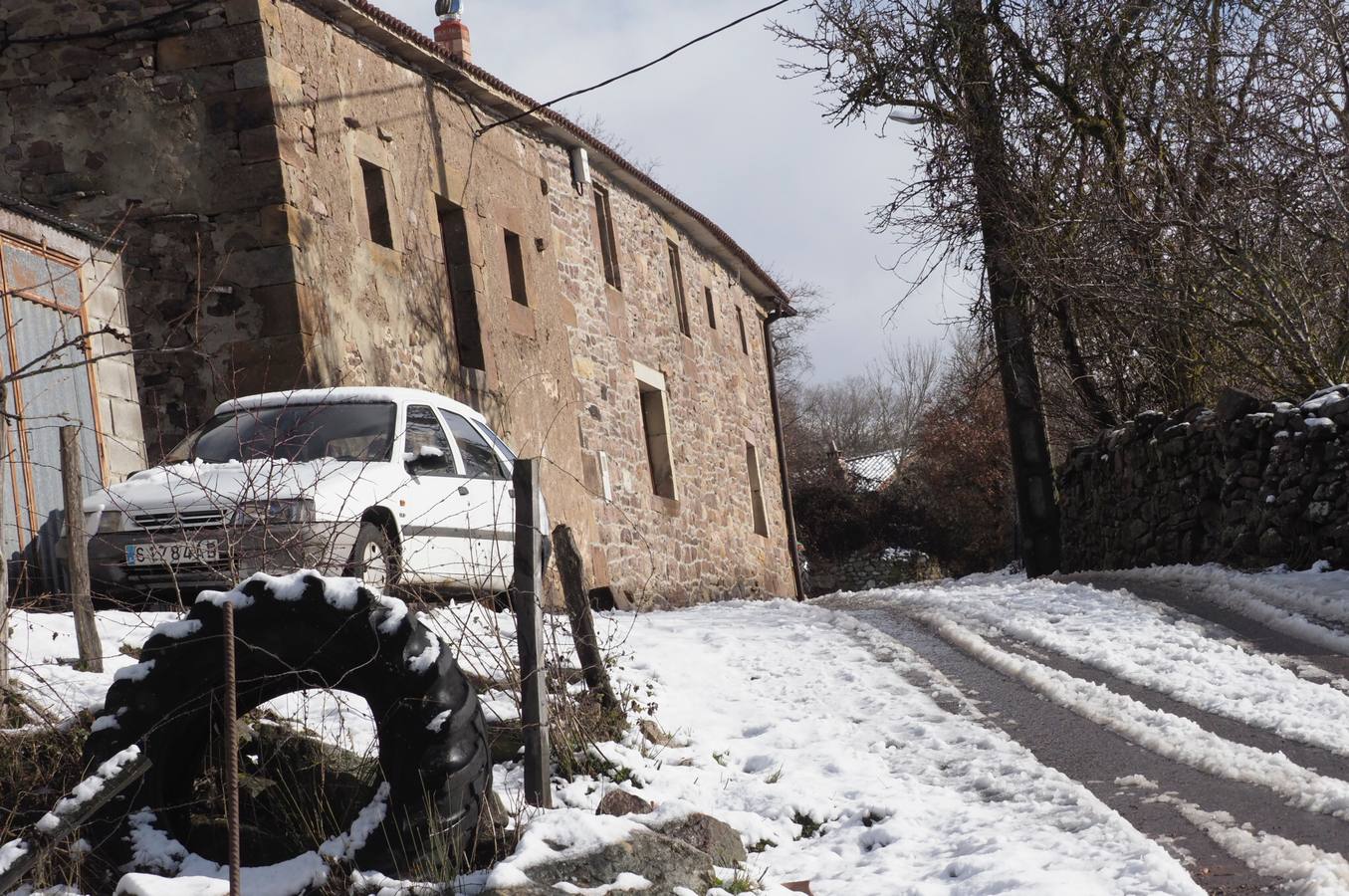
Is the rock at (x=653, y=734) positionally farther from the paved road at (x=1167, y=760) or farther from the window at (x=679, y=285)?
the window at (x=679, y=285)

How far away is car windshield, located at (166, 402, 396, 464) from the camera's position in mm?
Answer: 9053

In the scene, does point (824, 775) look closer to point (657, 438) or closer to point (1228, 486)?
point (1228, 486)

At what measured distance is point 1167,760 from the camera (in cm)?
594

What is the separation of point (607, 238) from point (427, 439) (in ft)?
30.3

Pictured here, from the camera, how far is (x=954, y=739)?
663cm

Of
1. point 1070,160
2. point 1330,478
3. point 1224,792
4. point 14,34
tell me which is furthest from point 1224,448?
point 14,34

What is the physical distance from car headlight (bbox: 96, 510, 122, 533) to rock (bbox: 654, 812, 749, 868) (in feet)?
14.5

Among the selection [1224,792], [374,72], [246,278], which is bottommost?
[1224,792]

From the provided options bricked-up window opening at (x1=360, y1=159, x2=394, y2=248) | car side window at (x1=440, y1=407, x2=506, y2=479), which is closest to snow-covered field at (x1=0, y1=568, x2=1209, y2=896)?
car side window at (x1=440, y1=407, x2=506, y2=479)

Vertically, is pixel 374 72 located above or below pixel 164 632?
above

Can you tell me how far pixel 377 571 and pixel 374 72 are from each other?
667 cm

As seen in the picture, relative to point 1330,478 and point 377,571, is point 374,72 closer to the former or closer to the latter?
point 377,571

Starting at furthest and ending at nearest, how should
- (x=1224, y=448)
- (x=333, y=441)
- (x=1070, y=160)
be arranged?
(x=1070, y=160), (x=1224, y=448), (x=333, y=441)

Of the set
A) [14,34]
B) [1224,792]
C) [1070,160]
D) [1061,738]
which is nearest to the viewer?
[1224,792]
